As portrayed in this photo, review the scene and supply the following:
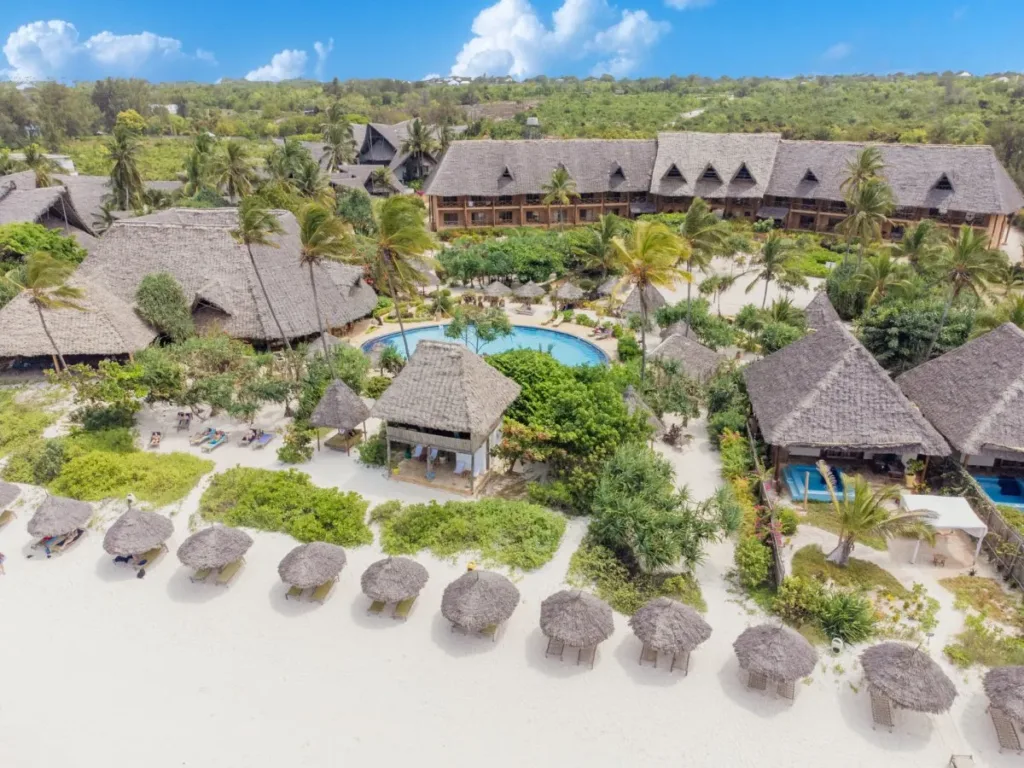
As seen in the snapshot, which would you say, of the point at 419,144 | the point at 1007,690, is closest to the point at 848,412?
the point at 1007,690

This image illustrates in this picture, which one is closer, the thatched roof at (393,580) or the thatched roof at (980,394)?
the thatched roof at (393,580)

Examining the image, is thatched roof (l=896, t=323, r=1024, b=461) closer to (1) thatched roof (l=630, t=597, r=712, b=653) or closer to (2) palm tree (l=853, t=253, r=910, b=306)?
(2) palm tree (l=853, t=253, r=910, b=306)

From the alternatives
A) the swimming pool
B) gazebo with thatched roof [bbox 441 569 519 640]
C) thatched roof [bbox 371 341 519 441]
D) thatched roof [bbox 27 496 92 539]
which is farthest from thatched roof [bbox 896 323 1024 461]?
thatched roof [bbox 27 496 92 539]

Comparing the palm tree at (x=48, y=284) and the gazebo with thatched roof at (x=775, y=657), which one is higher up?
the palm tree at (x=48, y=284)

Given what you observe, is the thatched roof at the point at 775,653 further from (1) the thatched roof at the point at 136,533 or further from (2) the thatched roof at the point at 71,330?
(2) the thatched roof at the point at 71,330

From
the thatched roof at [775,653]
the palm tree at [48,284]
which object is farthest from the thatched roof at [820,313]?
the palm tree at [48,284]
